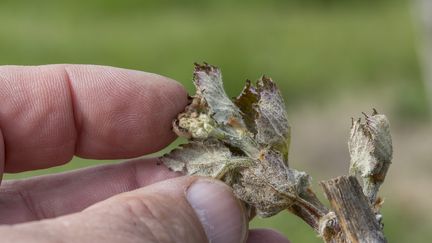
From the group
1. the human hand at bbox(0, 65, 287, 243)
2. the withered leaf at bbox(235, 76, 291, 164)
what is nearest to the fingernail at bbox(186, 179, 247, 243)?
the withered leaf at bbox(235, 76, 291, 164)

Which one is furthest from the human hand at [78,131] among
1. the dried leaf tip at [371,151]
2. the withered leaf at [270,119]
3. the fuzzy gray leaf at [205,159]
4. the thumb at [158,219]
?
the dried leaf tip at [371,151]

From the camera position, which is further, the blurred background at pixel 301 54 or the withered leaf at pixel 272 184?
the blurred background at pixel 301 54

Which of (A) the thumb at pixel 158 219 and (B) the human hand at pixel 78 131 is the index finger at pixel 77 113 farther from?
(A) the thumb at pixel 158 219

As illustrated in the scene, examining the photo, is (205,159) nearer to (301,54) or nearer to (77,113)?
(77,113)

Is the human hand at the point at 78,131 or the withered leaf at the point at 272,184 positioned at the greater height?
the withered leaf at the point at 272,184

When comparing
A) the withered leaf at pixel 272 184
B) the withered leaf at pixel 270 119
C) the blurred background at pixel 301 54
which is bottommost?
the blurred background at pixel 301 54

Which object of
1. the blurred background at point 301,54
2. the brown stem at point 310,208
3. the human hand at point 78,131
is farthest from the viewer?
the blurred background at point 301,54

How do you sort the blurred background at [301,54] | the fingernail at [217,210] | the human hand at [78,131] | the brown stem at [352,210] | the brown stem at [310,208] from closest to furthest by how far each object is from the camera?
the brown stem at [352,210] → the brown stem at [310,208] → the fingernail at [217,210] → the human hand at [78,131] → the blurred background at [301,54]
